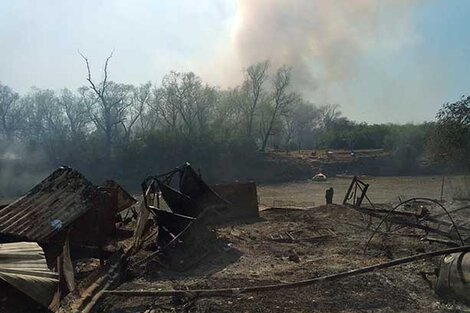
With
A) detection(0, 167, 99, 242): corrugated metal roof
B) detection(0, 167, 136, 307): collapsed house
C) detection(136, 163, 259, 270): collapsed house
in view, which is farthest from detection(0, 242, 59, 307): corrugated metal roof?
detection(136, 163, 259, 270): collapsed house

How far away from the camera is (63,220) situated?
294 inches

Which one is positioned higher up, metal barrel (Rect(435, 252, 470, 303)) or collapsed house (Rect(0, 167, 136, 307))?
collapsed house (Rect(0, 167, 136, 307))

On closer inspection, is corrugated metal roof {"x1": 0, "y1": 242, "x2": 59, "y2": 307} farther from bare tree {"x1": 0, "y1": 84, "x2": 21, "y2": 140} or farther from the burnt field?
bare tree {"x1": 0, "y1": 84, "x2": 21, "y2": 140}

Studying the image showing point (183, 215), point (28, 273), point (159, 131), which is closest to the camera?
point (28, 273)

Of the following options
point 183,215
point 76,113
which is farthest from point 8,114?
point 183,215

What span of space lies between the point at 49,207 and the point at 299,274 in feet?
14.6

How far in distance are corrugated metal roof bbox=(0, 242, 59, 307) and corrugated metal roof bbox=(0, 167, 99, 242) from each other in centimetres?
210

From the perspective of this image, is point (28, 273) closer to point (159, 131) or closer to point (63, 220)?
point (63, 220)

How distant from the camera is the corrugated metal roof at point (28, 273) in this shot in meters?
4.64

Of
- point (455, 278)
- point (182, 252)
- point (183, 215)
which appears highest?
point (183, 215)

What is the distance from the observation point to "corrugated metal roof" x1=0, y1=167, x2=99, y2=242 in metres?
7.24

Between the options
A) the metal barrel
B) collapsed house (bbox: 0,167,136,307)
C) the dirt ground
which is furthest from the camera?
collapsed house (bbox: 0,167,136,307)

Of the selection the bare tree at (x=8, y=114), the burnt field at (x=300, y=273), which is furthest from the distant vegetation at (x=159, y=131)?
the burnt field at (x=300, y=273)

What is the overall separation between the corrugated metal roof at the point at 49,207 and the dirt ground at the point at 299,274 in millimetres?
1465
